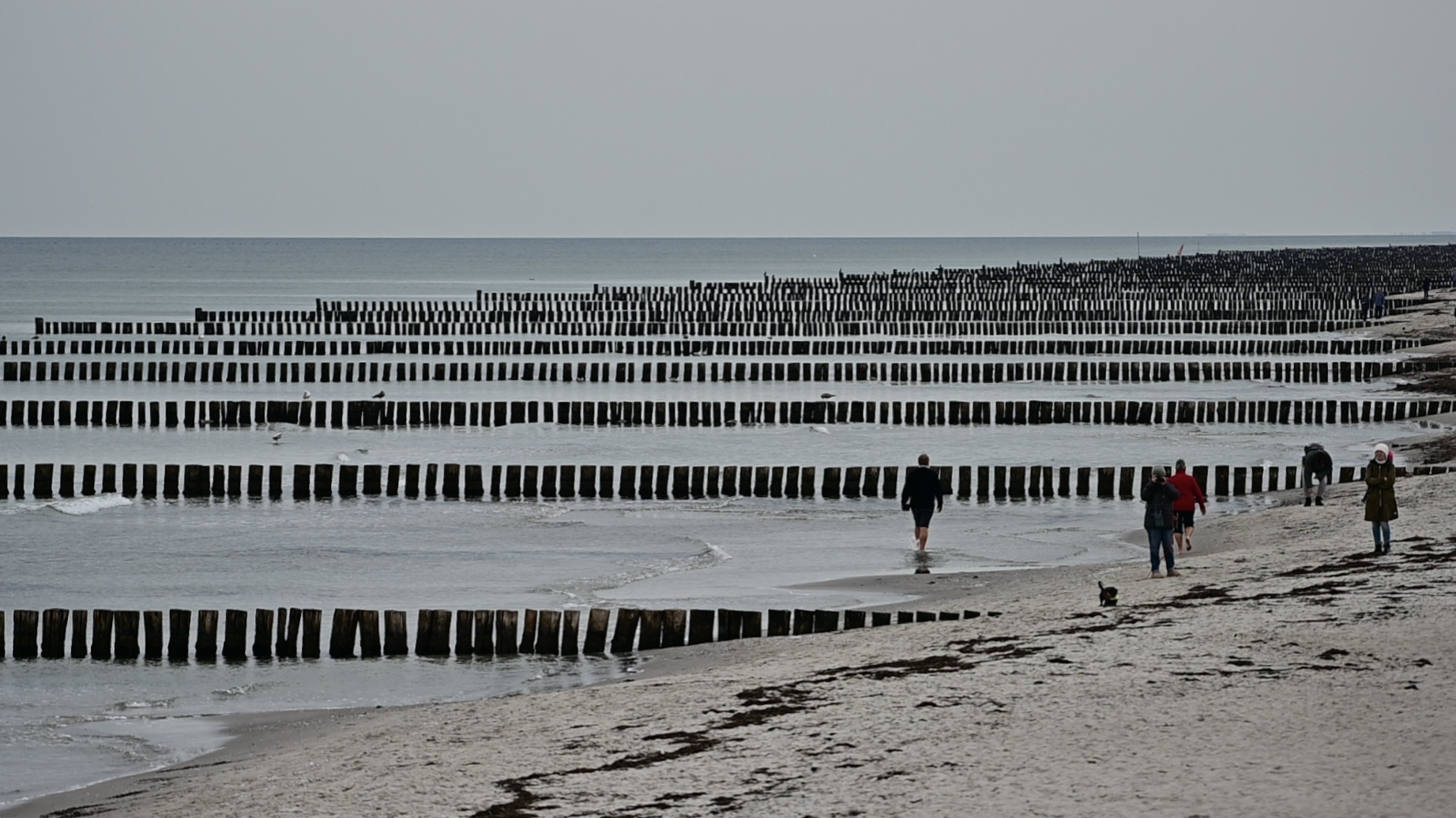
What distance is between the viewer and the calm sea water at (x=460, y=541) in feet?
61.0

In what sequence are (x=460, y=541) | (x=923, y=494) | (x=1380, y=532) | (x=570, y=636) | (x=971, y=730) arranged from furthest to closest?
(x=460, y=541) < (x=923, y=494) < (x=1380, y=532) < (x=570, y=636) < (x=971, y=730)

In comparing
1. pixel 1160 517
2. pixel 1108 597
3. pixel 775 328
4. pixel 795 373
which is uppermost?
pixel 775 328

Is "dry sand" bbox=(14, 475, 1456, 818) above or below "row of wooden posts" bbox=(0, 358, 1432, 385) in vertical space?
below

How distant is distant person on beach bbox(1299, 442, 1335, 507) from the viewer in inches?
1045

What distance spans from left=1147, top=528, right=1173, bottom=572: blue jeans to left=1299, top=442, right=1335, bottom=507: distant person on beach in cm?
653

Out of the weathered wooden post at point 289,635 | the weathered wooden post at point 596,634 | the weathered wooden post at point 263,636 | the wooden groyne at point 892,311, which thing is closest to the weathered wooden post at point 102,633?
the weathered wooden post at point 263,636

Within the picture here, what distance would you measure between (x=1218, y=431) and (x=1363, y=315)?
44.1 metres

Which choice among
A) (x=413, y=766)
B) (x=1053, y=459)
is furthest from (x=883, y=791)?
(x=1053, y=459)

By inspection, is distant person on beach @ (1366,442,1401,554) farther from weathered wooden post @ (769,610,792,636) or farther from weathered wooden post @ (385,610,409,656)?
weathered wooden post @ (385,610,409,656)

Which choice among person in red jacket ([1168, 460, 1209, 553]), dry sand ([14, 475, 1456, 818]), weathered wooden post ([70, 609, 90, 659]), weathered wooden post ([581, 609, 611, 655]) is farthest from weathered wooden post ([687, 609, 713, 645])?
weathered wooden post ([70, 609, 90, 659])

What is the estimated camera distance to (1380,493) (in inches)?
760

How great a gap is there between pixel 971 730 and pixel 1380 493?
319 inches

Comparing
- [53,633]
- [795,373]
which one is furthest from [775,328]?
[53,633]

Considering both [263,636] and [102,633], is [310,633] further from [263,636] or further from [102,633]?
[102,633]
